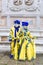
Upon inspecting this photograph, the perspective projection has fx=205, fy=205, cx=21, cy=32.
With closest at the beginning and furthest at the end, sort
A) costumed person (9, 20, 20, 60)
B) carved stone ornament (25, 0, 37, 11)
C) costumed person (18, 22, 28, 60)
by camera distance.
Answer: costumed person (18, 22, 28, 60) < costumed person (9, 20, 20, 60) < carved stone ornament (25, 0, 37, 11)

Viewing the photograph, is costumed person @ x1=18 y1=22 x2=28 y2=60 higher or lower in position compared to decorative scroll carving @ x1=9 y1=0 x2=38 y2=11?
lower

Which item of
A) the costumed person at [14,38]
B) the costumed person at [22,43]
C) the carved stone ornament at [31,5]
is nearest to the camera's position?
the costumed person at [22,43]

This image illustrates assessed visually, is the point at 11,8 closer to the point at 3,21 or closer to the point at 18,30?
the point at 3,21

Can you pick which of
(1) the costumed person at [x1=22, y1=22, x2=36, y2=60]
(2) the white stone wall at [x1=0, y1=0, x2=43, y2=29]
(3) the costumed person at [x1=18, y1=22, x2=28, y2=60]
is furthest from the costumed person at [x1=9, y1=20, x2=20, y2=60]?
(2) the white stone wall at [x1=0, y1=0, x2=43, y2=29]

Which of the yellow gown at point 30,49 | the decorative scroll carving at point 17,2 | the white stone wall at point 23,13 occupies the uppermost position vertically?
the decorative scroll carving at point 17,2

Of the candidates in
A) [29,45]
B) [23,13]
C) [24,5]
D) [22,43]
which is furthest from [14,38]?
[24,5]

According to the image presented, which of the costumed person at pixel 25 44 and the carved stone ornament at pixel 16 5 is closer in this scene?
the costumed person at pixel 25 44

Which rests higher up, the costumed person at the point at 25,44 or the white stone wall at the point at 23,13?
the white stone wall at the point at 23,13

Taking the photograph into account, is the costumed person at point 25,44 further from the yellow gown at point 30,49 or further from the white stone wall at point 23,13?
the white stone wall at point 23,13

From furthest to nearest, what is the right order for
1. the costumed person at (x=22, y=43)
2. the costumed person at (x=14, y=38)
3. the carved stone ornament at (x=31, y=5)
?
the carved stone ornament at (x=31, y=5)
the costumed person at (x=14, y=38)
the costumed person at (x=22, y=43)

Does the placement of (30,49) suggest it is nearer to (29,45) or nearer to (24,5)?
(29,45)

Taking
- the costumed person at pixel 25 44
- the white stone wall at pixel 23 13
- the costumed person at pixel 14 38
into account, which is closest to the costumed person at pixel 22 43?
the costumed person at pixel 25 44

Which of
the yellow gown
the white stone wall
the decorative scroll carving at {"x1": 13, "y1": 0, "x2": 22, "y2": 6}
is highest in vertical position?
the decorative scroll carving at {"x1": 13, "y1": 0, "x2": 22, "y2": 6}

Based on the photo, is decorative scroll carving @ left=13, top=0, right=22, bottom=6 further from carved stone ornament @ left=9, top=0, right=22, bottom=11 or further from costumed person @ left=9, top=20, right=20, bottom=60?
costumed person @ left=9, top=20, right=20, bottom=60
